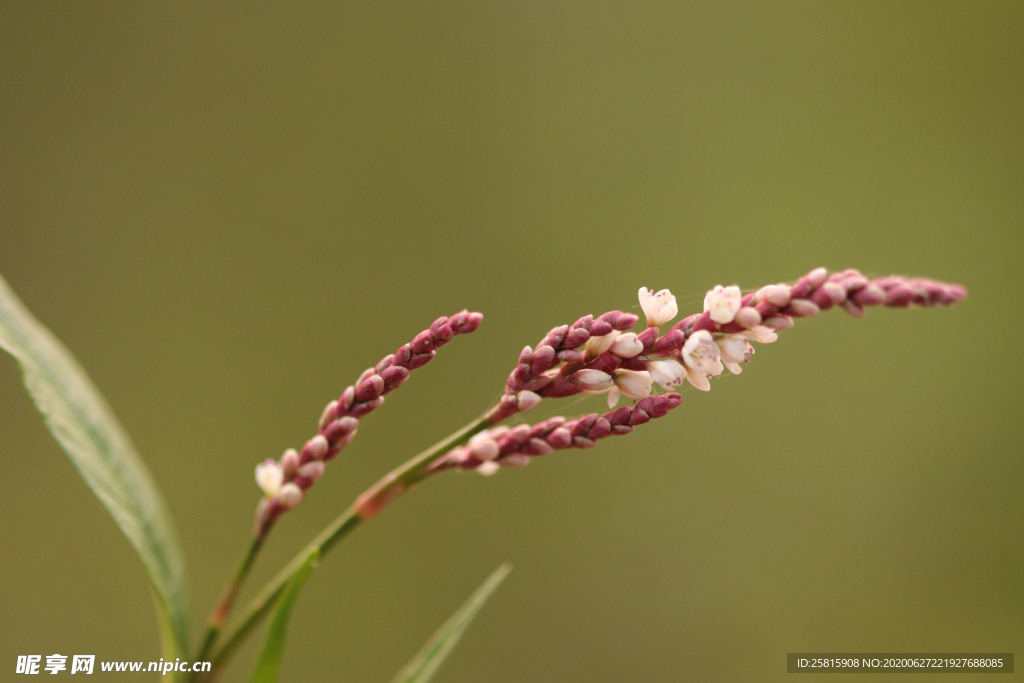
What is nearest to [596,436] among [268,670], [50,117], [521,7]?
[268,670]

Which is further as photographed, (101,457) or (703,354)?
(101,457)

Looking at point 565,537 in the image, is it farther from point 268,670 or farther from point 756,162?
point 268,670

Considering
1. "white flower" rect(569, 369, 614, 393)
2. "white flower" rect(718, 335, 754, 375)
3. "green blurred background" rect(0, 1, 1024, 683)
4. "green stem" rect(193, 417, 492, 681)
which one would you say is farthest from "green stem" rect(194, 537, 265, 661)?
"green blurred background" rect(0, 1, 1024, 683)

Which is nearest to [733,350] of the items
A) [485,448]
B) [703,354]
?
[703,354]

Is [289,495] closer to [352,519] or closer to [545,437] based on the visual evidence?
[352,519]

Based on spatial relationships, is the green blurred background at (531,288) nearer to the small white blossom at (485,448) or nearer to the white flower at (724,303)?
the small white blossom at (485,448)

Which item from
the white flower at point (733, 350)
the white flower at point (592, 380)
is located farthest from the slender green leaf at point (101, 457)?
the white flower at point (733, 350)
